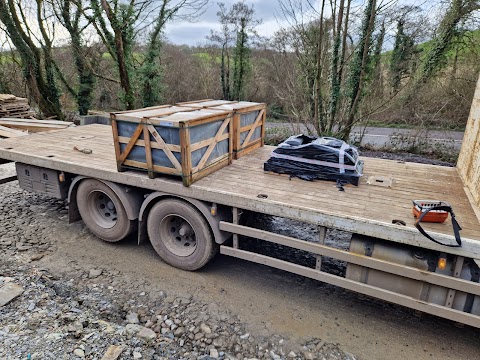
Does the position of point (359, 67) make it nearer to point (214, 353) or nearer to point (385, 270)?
point (385, 270)

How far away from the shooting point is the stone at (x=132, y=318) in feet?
11.8

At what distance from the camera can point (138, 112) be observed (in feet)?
15.5

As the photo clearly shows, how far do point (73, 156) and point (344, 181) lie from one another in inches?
171

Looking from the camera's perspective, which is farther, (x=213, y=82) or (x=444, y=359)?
(x=213, y=82)

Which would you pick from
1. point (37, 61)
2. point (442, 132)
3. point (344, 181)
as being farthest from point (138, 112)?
point (37, 61)

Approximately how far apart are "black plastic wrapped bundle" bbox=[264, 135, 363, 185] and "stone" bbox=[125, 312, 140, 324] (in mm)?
2531

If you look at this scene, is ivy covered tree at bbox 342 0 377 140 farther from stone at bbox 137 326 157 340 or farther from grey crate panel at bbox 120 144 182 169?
stone at bbox 137 326 157 340

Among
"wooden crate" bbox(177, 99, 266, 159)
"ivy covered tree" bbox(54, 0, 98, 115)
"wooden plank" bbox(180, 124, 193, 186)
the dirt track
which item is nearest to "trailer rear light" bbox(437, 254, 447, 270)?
the dirt track

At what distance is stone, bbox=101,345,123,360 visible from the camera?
9.84 ft

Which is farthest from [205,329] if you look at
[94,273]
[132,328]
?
[94,273]

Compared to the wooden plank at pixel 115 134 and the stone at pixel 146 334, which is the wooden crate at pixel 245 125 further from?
the stone at pixel 146 334

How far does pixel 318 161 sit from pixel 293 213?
115 centimetres

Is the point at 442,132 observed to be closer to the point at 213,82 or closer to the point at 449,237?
the point at 449,237

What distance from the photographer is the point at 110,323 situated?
138 inches
